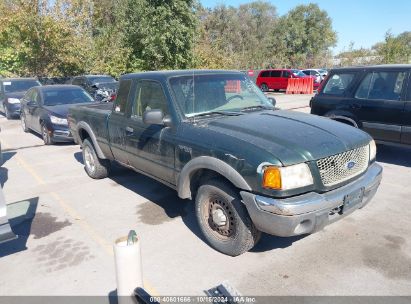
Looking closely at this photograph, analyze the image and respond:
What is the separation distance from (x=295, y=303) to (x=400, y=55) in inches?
1432

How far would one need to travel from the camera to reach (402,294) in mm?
3092

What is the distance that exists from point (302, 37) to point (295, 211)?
1860 inches

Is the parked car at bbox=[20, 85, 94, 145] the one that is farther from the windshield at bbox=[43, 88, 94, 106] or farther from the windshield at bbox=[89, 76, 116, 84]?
the windshield at bbox=[89, 76, 116, 84]

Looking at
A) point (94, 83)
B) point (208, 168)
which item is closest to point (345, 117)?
point (208, 168)

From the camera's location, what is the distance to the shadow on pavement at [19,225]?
411 cm

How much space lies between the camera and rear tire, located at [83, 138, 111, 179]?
6324 millimetres

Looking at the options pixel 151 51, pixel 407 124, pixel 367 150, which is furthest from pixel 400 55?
pixel 367 150

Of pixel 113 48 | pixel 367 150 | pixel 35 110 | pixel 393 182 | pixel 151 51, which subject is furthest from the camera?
pixel 113 48

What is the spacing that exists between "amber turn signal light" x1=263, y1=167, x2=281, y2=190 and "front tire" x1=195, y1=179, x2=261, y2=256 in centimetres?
43

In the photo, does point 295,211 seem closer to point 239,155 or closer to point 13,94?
point 239,155

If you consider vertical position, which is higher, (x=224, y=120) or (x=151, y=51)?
(x=151, y=51)

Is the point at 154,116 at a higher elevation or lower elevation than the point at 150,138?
higher

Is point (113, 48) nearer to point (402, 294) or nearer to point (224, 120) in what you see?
point (224, 120)

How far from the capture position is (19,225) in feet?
15.4
